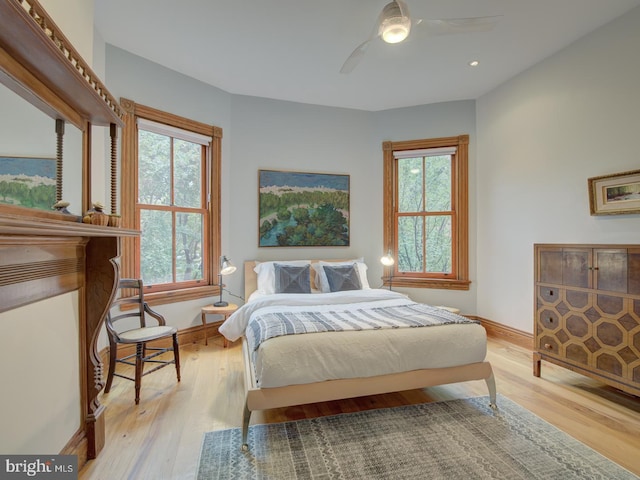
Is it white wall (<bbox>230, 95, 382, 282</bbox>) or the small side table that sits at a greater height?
white wall (<bbox>230, 95, 382, 282</bbox>)

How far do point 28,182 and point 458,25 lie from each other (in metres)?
2.67

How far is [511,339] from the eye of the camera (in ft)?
12.0

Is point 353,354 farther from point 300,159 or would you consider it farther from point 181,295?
point 300,159

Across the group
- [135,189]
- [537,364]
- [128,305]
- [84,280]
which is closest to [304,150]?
[135,189]

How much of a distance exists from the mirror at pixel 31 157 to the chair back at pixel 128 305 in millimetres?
1387

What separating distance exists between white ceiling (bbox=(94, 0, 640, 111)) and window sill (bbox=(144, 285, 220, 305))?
8.13 feet

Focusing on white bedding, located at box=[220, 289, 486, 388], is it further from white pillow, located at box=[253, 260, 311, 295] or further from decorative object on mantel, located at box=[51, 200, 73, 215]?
white pillow, located at box=[253, 260, 311, 295]

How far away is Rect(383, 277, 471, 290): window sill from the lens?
165 inches

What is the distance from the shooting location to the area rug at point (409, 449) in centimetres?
166

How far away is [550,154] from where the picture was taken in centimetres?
321

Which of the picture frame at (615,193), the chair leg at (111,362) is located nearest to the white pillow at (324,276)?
the chair leg at (111,362)

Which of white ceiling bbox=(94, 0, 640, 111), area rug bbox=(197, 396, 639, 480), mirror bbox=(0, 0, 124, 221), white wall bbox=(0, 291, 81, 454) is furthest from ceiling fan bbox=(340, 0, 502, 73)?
area rug bbox=(197, 396, 639, 480)

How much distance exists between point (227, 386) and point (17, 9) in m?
2.60

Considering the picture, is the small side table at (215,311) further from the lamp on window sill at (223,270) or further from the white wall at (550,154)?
the white wall at (550,154)
